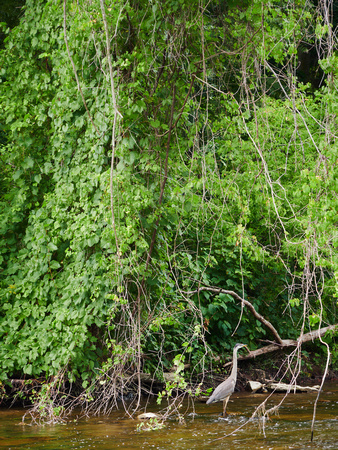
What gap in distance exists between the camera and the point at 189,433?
5.44m

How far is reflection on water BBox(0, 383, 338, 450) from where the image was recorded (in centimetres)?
497

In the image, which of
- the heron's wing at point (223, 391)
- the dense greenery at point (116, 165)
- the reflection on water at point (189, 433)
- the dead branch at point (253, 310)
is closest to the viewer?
the reflection on water at point (189, 433)

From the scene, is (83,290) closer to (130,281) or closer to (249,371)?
(130,281)

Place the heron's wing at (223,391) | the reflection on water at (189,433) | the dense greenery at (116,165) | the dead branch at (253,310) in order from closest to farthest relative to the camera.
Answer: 1. the reflection on water at (189,433)
2. the dense greenery at (116,165)
3. the heron's wing at (223,391)
4. the dead branch at (253,310)

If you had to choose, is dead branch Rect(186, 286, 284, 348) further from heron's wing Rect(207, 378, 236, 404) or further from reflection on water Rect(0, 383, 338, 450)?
reflection on water Rect(0, 383, 338, 450)

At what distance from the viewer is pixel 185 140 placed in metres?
6.59

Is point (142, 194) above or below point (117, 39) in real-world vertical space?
below

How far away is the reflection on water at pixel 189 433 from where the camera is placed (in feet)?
16.3

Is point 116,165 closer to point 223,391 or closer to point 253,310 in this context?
point 223,391

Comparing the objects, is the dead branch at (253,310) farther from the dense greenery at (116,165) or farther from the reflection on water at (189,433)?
the reflection on water at (189,433)

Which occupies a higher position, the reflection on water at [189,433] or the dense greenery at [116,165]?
the dense greenery at [116,165]

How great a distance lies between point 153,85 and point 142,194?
129cm

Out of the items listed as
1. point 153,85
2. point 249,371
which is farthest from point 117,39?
point 249,371

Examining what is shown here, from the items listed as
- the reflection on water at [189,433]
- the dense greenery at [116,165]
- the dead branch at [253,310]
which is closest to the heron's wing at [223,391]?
the reflection on water at [189,433]
